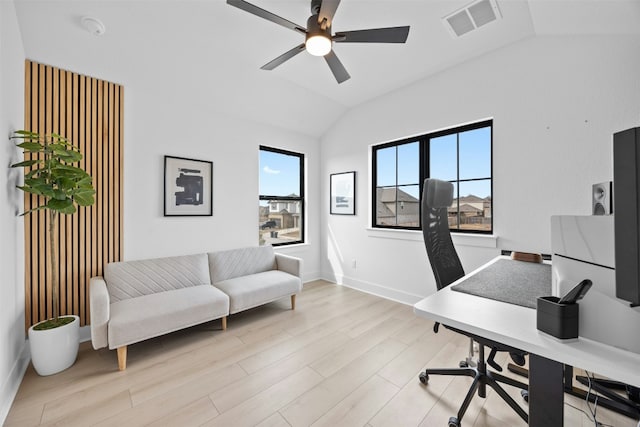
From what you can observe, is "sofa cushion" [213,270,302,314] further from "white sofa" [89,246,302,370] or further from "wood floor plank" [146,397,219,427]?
"wood floor plank" [146,397,219,427]

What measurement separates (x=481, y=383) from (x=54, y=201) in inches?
133

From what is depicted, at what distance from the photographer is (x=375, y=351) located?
2297 mm

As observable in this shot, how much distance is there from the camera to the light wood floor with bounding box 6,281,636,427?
1566mm

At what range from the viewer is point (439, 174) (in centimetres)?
325

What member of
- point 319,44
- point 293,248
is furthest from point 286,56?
point 293,248

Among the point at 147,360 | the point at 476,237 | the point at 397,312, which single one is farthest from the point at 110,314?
the point at 476,237

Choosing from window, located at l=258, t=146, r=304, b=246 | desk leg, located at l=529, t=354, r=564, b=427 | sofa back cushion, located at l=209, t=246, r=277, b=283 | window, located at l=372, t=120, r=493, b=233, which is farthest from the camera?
window, located at l=258, t=146, r=304, b=246

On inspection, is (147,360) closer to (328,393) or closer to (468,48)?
(328,393)

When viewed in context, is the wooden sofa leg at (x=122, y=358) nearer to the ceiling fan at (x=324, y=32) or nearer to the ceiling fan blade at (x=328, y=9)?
the ceiling fan at (x=324, y=32)

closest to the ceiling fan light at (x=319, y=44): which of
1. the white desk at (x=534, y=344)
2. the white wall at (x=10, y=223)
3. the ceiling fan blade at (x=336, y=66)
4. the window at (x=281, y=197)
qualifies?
the ceiling fan blade at (x=336, y=66)

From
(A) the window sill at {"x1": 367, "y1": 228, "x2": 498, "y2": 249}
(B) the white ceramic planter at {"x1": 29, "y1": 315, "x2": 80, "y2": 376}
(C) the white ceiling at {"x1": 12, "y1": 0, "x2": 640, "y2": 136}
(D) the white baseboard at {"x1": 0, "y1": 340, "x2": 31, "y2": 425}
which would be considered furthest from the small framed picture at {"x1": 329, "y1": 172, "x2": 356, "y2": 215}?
(D) the white baseboard at {"x1": 0, "y1": 340, "x2": 31, "y2": 425}

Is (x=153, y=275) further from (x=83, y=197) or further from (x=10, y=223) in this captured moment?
(x=10, y=223)

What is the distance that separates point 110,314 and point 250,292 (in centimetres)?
120

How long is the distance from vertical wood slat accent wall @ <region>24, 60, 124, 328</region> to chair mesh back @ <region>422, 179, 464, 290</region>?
9.83ft
